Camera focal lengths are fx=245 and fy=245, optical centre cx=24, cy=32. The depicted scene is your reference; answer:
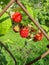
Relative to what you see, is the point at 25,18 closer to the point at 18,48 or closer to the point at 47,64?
the point at 47,64

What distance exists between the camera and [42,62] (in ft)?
11.3

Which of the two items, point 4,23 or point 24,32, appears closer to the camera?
point 4,23

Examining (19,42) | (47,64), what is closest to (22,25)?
(47,64)

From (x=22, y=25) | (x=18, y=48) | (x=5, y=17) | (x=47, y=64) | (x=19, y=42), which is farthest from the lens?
(x=19, y=42)

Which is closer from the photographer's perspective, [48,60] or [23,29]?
[23,29]

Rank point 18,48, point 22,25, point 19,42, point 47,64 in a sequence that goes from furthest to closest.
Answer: point 19,42 < point 18,48 < point 47,64 < point 22,25

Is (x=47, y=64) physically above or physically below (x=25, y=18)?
below

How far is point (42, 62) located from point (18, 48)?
0.76 m

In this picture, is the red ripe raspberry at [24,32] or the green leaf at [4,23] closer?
the green leaf at [4,23]

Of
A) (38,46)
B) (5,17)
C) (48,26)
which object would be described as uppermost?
(5,17)

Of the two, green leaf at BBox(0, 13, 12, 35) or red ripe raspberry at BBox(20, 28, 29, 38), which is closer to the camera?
green leaf at BBox(0, 13, 12, 35)

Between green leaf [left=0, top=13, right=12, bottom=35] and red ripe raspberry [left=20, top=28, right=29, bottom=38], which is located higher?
green leaf [left=0, top=13, right=12, bottom=35]

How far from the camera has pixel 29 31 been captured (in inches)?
29.4

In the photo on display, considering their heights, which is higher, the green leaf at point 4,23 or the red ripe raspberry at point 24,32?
the green leaf at point 4,23
